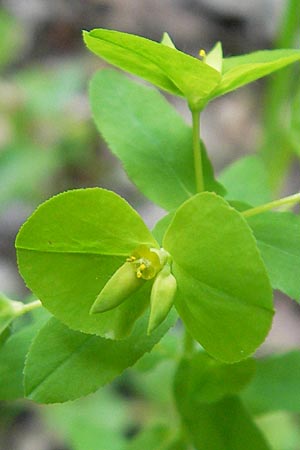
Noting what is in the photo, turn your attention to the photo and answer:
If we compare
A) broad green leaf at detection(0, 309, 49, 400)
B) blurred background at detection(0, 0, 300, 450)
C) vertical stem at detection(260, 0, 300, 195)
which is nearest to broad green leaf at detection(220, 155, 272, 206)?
Result: blurred background at detection(0, 0, 300, 450)

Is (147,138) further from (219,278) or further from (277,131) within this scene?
(277,131)

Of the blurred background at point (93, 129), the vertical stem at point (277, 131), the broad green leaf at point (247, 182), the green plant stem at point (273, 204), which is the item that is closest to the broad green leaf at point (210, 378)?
the blurred background at point (93, 129)

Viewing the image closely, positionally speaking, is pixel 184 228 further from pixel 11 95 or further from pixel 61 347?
pixel 11 95

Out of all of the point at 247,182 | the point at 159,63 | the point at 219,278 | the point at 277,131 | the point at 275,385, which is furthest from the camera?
the point at 277,131

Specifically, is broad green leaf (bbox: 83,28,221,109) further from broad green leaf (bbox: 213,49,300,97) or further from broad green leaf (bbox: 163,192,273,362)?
broad green leaf (bbox: 163,192,273,362)

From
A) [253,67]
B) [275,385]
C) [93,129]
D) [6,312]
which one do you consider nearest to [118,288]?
[6,312]

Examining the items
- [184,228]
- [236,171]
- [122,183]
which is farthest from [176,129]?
[122,183]

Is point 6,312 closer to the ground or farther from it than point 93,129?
farther from it
